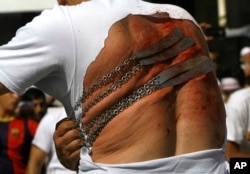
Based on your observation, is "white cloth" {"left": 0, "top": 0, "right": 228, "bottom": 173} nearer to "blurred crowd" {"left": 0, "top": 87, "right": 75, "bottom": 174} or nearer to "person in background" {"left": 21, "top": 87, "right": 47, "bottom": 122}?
"blurred crowd" {"left": 0, "top": 87, "right": 75, "bottom": 174}

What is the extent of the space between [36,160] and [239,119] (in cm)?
252

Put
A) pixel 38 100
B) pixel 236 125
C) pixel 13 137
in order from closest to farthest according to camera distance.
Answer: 1. pixel 236 125
2. pixel 13 137
3. pixel 38 100

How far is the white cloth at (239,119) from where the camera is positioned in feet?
21.8

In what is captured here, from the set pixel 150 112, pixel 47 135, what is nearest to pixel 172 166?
pixel 150 112

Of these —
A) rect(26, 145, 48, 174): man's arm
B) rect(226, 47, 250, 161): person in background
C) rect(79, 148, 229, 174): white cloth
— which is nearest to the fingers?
rect(79, 148, 229, 174): white cloth

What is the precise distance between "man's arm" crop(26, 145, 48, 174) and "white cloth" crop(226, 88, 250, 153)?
90.5 inches

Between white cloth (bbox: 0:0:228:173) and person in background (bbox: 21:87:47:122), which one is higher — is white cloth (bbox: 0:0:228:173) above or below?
above

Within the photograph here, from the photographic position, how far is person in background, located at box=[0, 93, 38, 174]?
877cm

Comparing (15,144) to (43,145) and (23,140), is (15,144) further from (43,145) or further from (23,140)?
(43,145)

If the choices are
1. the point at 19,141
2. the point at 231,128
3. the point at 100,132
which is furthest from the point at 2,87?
the point at 19,141

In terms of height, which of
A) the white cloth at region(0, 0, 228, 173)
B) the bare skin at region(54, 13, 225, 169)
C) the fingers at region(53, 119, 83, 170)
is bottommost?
the fingers at region(53, 119, 83, 170)

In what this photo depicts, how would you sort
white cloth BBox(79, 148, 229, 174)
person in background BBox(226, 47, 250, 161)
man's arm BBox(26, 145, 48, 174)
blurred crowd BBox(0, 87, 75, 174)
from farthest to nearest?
man's arm BBox(26, 145, 48, 174)
blurred crowd BBox(0, 87, 75, 174)
person in background BBox(226, 47, 250, 161)
white cloth BBox(79, 148, 229, 174)

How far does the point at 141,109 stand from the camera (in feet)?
11.2

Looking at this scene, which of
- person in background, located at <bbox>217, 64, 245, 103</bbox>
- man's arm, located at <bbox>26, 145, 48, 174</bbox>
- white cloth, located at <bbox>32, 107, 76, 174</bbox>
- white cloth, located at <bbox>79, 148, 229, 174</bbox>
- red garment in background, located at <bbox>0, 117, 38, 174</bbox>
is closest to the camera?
white cloth, located at <bbox>79, 148, 229, 174</bbox>
